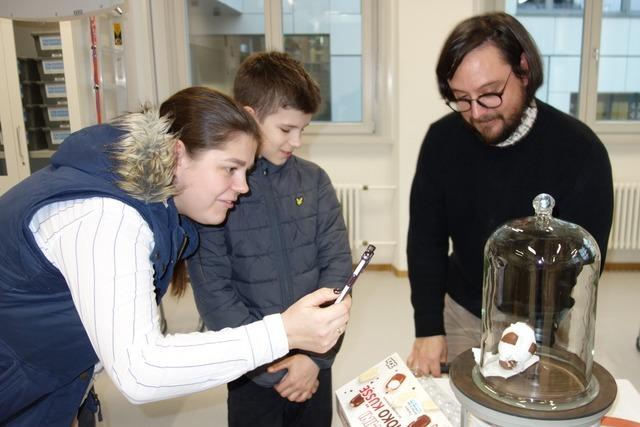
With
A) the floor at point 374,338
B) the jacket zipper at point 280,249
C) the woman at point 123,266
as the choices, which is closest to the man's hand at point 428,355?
the jacket zipper at point 280,249

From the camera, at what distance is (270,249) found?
1203 millimetres

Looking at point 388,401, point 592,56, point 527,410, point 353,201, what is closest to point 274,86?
point 388,401

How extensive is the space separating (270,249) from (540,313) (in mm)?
610

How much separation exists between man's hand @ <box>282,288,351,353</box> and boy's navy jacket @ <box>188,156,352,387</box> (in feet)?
1.23

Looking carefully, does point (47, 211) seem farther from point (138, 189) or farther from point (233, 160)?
point (233, 160)

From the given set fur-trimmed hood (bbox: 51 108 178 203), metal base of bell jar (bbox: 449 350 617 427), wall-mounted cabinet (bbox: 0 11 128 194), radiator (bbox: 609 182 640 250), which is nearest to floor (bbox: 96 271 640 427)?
radiator (bbox: 609 182 640 250)

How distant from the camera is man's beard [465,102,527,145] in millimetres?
1167

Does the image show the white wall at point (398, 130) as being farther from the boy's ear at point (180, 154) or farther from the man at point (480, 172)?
the boy's ear at point (180, 154)

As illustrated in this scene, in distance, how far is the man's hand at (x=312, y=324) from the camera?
81 cm

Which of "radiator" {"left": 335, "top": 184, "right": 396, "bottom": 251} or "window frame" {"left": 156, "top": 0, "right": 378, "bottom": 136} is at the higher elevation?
"window frame" {"left": 156, "top": 0, "right": 378, "bottom": 136}

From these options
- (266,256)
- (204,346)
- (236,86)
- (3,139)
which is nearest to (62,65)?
(3,139)

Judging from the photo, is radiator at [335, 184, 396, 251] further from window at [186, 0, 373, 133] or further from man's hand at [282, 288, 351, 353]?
man's hand at [282, 288, 351, 353]

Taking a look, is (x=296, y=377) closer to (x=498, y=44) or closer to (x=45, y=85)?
(x=498, y=44)

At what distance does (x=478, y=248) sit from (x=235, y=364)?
30.3 inches
